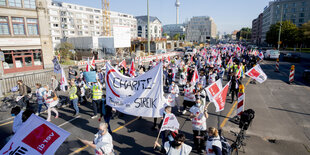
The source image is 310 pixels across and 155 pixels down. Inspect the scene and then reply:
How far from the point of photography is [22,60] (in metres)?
25.4

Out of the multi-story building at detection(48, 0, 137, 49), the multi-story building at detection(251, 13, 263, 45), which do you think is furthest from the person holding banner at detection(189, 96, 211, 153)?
the multi-story building at detection(251, 13, 263, 45)

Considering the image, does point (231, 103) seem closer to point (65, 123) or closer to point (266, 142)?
point (266, 142)

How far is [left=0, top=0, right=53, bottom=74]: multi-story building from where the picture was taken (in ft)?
76.3

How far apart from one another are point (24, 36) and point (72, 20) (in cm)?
5027

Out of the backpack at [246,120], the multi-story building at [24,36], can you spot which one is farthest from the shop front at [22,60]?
the backpack at [246,120]

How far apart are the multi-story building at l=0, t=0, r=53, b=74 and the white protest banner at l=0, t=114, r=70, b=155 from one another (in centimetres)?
2518

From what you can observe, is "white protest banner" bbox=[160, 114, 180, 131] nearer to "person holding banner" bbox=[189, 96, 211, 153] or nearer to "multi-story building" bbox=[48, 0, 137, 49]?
"person holding banner" bbox=[189, 96, 211, 153]

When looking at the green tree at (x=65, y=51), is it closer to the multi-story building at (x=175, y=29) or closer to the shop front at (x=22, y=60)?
the shop front at (x=22, y=60)

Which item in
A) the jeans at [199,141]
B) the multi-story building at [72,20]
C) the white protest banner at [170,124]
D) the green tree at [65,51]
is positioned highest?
the multi-story building at [72,20]

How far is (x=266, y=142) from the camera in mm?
6742

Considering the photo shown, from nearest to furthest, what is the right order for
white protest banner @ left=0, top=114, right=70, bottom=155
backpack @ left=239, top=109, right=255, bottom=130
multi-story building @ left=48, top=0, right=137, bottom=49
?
white protest banner @ left=0, top=114, right=70, bottom=155 → backpack @ left=239, top=109, right=255, bottom=130 → multi-story building @ left=48, top=0, right=137, bottom=49

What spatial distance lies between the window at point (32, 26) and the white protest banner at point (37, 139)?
90.0ft

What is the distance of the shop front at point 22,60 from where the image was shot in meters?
24.0

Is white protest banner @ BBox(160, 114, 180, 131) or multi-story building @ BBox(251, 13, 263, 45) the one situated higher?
multi-story building @ BBox(251, 13, 263, 45)
